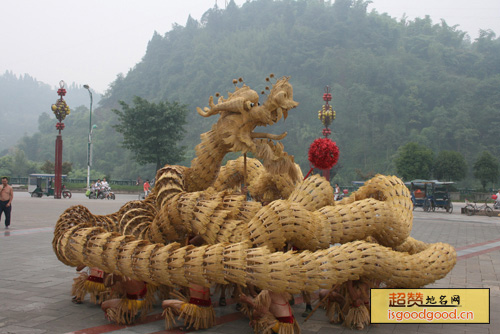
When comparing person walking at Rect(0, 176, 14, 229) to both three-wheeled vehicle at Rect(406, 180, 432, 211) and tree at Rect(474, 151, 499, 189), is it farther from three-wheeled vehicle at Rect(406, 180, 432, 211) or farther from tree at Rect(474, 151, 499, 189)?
tree at Rect(474, 151, 499, 189)

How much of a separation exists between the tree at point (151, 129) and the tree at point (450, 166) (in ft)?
81.7

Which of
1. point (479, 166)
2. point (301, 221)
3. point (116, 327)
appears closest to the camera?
point (301, 221)

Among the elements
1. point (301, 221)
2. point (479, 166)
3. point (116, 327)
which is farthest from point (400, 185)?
point (479, 166)

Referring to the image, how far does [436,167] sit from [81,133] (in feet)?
233

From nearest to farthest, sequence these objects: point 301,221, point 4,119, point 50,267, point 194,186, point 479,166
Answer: point 301,221, point 194,186, point 50,267, point 479,166, point 4,119

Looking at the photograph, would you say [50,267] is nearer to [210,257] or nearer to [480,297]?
[210,257]

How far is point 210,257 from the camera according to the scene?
300 cm

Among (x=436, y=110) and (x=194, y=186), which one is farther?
(x=436, y=110)

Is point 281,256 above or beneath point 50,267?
above

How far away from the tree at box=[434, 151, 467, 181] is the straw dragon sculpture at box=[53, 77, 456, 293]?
42.2 metres

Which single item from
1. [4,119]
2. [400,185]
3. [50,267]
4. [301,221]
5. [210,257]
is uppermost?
[4,119]

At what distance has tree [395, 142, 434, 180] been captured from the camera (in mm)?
43094

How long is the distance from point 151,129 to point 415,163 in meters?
24.9

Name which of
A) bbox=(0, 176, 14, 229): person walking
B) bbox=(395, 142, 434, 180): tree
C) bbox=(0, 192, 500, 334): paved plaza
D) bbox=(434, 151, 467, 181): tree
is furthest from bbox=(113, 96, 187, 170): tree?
bbox=(0, 192, 500, 334): paved plaza
